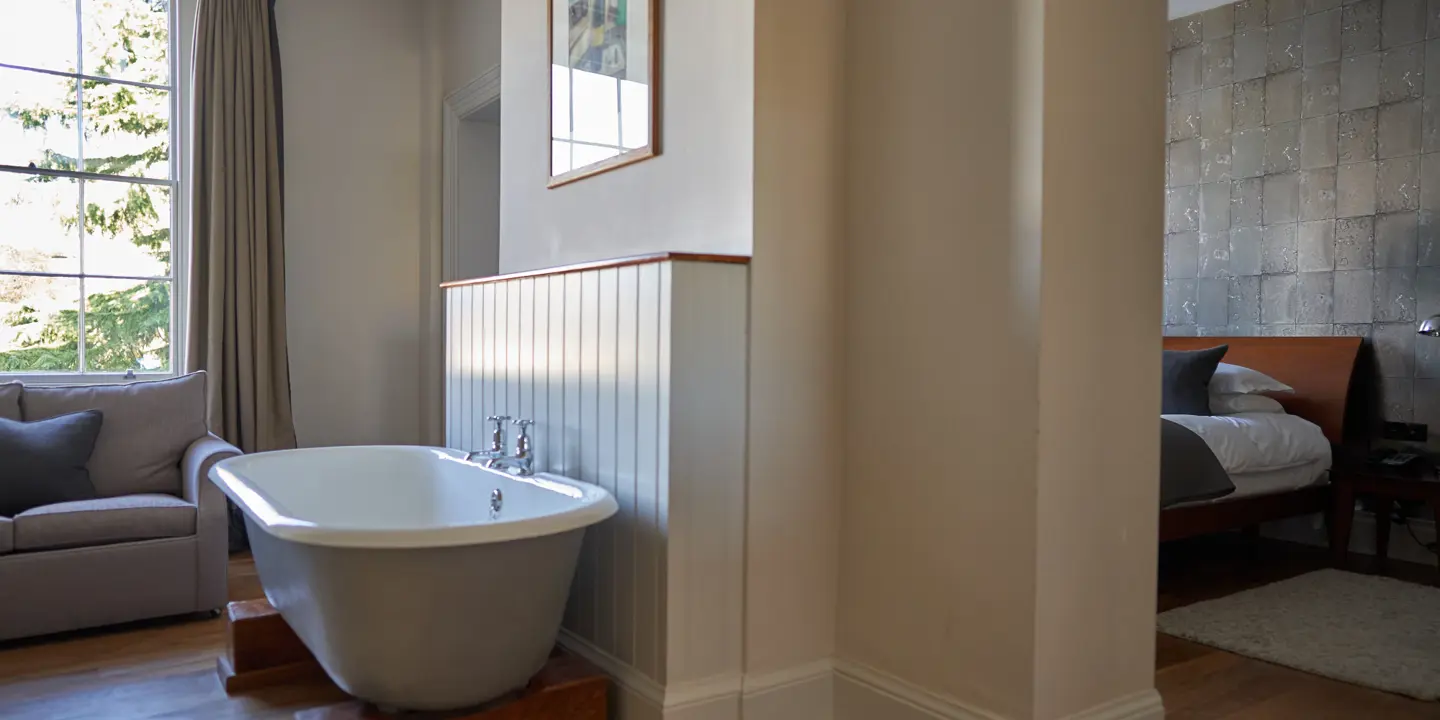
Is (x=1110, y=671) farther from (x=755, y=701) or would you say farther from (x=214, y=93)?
(x=214, y=93)

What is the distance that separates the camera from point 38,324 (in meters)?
4.32

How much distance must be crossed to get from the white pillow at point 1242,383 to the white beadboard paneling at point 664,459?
3158 millimetres

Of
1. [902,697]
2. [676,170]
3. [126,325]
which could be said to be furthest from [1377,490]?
[126,325]

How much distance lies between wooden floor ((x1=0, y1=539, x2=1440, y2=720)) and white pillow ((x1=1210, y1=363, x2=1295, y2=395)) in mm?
1807

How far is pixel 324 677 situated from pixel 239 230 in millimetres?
2599

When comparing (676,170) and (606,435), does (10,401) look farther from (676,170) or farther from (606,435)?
(676,170)

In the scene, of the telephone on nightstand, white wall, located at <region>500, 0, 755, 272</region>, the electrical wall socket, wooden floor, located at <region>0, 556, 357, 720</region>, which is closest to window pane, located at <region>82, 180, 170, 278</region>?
wooden floor, located at <region>0, 556, 357, 720</region>

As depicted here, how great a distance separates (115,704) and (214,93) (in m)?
3.03

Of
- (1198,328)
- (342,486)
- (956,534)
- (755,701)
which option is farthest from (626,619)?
(1198,328)

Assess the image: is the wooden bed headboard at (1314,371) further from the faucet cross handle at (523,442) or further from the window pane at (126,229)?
the window pane at (126,229)

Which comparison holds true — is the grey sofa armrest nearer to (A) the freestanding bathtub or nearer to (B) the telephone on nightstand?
(A) the freestanding bathtub

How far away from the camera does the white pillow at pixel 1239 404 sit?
14.6 ft

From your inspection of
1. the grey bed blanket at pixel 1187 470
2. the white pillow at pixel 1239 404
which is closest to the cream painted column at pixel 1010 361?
the grey bed blanket at pixel 1187 470

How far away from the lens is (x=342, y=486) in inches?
128
